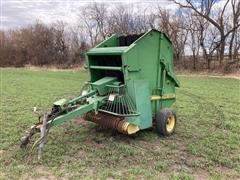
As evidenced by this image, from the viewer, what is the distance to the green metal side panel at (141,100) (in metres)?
4.58

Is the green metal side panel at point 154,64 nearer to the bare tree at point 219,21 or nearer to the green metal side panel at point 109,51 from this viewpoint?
the green metal side panel at point 109,51

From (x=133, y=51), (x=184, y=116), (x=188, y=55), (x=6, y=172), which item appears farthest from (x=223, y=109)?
(x=188, y=55)

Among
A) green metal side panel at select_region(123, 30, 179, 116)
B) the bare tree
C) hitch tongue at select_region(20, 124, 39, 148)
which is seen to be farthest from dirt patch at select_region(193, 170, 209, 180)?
the bare tree

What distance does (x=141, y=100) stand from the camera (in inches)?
183

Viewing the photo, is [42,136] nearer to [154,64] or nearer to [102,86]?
[102,86]

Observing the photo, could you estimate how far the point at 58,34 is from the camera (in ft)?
96.9

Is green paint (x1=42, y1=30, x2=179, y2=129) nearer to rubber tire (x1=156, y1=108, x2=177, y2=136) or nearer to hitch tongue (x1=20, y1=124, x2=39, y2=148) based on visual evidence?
rubber tire (x1=156, y1=108, x2=177, y2=136)

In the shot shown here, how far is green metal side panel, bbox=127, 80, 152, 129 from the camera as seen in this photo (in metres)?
4.58

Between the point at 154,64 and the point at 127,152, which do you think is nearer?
the point at 127,152

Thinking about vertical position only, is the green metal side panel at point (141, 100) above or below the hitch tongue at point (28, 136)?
above

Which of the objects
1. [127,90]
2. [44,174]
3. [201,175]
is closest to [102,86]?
[127,90]

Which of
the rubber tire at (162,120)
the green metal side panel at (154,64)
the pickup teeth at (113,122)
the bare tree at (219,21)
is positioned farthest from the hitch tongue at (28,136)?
the bare tree at (219,21)

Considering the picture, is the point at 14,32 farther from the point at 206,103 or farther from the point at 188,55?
the point at 206,103

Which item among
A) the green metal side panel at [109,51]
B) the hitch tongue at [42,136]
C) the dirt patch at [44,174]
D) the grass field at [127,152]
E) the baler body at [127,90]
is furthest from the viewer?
the green metal side panel at [109,51]
